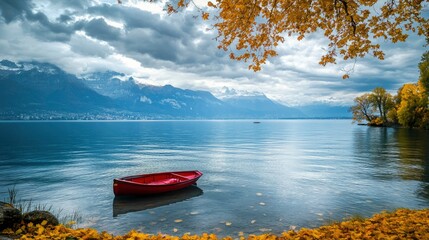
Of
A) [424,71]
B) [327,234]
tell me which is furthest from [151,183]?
[424,71]

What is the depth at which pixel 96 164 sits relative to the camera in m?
41.7

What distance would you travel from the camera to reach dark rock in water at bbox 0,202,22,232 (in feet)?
35.1

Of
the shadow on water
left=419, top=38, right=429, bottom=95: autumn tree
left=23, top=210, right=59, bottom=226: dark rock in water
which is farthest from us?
left=419, top=38, right=429, bottom=95: autumn tree

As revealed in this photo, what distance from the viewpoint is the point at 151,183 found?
1018 inches

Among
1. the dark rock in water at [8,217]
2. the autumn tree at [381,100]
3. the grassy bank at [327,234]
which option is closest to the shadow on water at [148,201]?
the dark rock in water at [8,217]

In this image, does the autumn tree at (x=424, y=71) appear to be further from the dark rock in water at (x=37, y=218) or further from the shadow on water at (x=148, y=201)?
the dark rock in water at (x=37, y=218)

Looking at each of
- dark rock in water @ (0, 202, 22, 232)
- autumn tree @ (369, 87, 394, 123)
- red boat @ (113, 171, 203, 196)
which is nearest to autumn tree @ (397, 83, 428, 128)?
autumn tree @ (369, 87, 394, 123)

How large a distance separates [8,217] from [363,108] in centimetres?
15780

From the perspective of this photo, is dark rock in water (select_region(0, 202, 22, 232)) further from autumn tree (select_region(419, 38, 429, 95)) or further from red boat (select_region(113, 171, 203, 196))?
autumn tree (select_region(419, 38, 429, 95))

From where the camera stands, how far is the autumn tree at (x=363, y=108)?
136m

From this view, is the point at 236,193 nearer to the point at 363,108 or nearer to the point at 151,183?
the point at 151,183

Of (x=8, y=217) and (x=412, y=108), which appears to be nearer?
(x=8, y=217)

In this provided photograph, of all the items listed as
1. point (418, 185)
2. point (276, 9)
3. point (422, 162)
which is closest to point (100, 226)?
point (276, 9)

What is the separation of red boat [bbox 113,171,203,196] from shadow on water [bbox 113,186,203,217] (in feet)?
1.55
